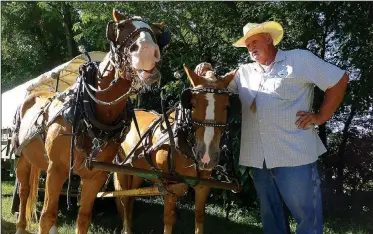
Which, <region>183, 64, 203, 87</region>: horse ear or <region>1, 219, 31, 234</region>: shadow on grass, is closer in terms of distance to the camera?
<region>183, 64, 203, 87</region>: horse ear

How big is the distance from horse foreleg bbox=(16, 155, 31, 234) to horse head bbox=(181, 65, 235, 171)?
2.34 meters

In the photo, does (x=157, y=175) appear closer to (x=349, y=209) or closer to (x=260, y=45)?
(x=260, y=45)

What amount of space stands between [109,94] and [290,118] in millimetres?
1312

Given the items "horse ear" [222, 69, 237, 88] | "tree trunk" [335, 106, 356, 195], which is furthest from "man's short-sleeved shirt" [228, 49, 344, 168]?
"tree trunk" [335, 106, 356, 195]

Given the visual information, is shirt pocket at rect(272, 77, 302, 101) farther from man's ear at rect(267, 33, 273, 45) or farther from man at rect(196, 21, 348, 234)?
man's ear at rect(267, 33, 273, 45)

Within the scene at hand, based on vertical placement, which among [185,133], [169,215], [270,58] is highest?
[270,58]

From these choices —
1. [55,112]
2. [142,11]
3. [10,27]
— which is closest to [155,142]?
[55,112]

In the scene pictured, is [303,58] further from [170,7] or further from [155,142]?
[170,7]

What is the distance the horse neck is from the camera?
3254 mm

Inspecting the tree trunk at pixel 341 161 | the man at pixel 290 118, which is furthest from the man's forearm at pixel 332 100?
the tree trunk at pixel 341 161

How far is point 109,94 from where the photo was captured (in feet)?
10.7

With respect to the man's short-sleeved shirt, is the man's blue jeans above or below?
below

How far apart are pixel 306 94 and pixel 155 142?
1.68 metres

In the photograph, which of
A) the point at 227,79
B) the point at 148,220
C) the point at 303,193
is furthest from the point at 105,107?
the point at 148,220
